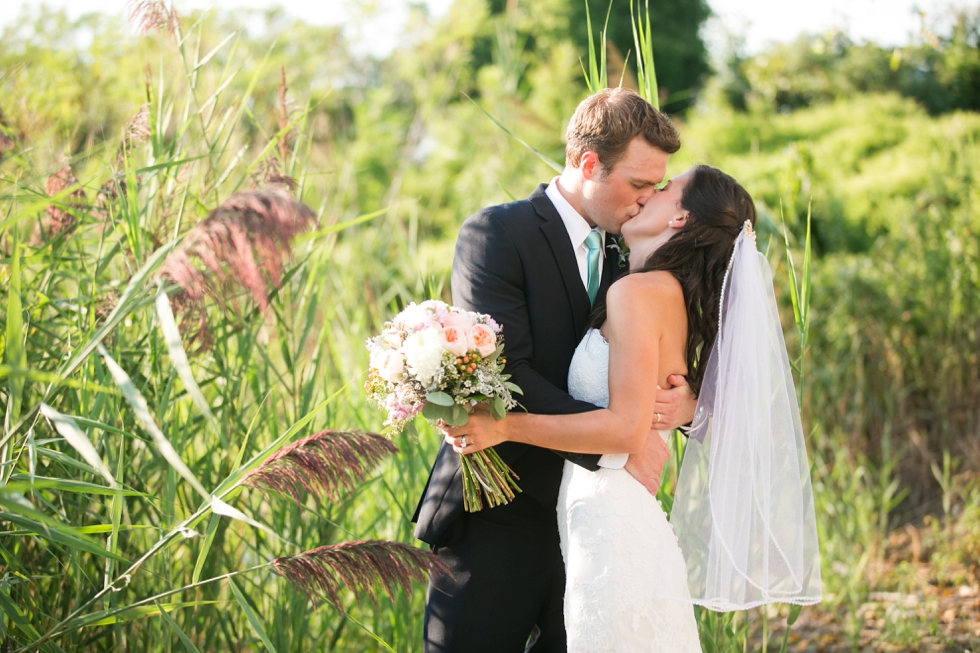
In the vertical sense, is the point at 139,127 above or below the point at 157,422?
above

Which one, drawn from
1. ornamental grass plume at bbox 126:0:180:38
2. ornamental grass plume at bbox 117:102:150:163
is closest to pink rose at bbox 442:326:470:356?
ornamental grass plume at bbox 117:102:150:163

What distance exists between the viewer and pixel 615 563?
88.0 inches

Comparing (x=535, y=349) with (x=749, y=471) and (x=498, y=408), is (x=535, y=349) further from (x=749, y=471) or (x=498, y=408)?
(x=749, y=471)

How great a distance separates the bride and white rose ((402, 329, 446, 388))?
0.22 m

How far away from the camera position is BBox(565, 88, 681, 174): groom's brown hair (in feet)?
8.11

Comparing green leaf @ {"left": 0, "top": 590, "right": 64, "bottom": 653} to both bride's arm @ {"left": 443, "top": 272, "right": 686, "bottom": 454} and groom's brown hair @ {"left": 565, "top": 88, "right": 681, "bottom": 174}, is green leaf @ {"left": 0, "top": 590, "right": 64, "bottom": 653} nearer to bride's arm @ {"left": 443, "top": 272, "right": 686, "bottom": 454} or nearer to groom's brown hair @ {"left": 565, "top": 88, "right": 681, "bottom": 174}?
bride's arm @ {"left": 443, "top": 272, "right": 686, "bottom": 454}

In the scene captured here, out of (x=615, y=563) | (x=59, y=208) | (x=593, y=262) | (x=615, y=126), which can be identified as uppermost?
(x=615, y=126)

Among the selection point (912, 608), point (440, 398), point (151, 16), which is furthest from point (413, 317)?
point (912, 608)

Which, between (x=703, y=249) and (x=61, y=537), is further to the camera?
(x=703, y=249)

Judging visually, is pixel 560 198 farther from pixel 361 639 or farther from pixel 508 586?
pixel 361 639

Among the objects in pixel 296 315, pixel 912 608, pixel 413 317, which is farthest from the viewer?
pixel 912 608

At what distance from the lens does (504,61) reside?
5.13 m

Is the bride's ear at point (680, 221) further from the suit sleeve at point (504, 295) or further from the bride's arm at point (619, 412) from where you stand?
the suit sleeve at point (504, 295)

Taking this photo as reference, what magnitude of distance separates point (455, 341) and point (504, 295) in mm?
443
